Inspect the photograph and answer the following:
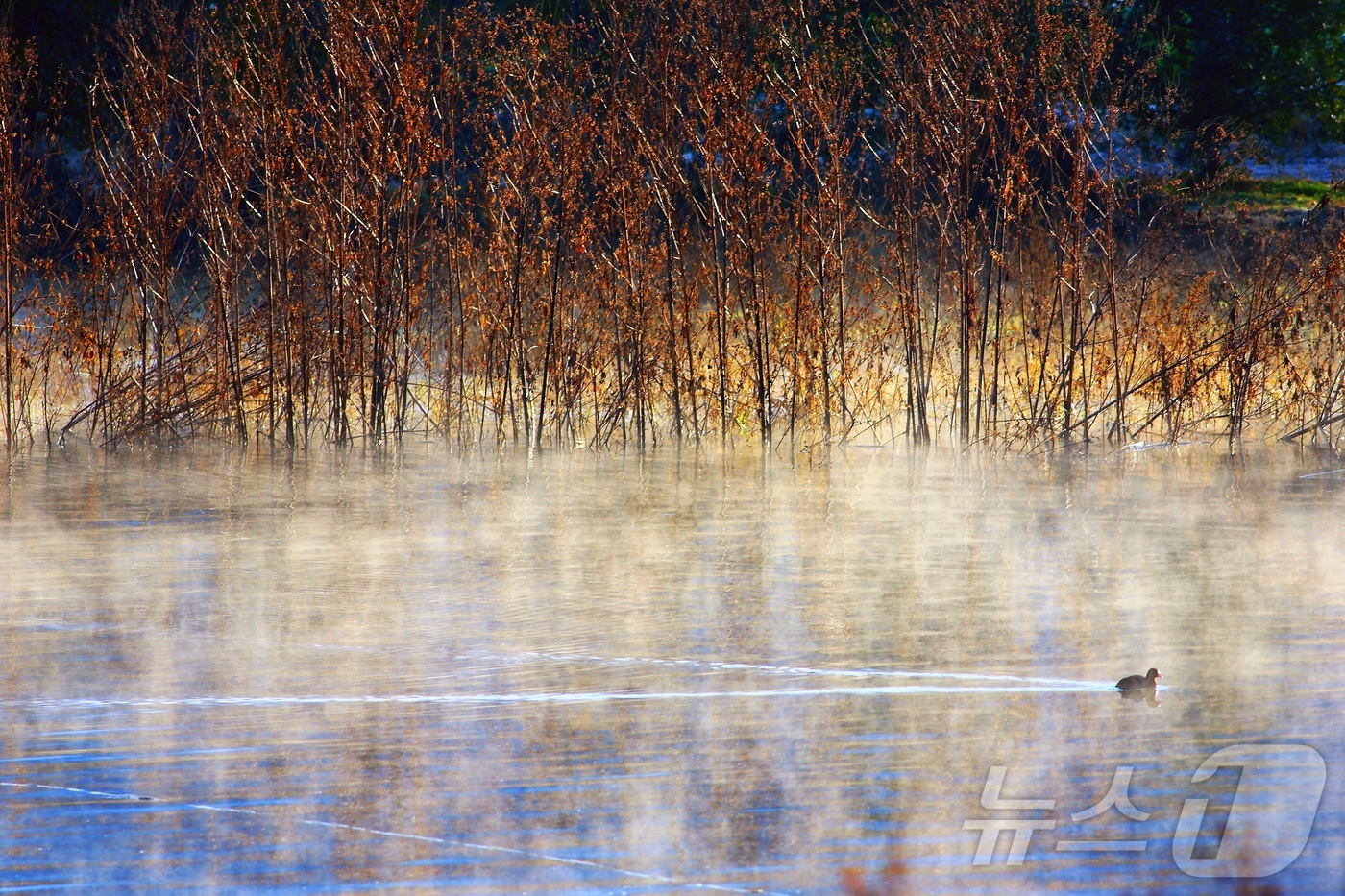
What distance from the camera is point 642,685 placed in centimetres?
371

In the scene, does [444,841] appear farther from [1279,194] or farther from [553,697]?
[1279,194]

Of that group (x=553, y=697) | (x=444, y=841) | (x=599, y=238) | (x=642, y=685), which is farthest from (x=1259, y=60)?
(x=444, y=841)

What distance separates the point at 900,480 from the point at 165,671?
13.9 feet

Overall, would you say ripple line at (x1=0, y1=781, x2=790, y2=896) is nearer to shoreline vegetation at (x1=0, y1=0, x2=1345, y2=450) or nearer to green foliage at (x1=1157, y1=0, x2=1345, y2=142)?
shoreline vegetation at (x1=0, y1=0, x2=1345, y2=450)

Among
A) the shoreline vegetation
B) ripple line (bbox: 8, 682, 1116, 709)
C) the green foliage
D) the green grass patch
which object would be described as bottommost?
ripple line (bbox: 8, 682, 1116, 709)

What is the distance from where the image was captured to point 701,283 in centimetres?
908

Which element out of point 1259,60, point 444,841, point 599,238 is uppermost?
point 1259,60

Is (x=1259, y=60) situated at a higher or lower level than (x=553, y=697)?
Result: higher

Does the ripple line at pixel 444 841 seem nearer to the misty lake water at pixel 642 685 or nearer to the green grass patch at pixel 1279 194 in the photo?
the misty lake water at pixel 642 685

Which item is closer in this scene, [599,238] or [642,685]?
[642,685]

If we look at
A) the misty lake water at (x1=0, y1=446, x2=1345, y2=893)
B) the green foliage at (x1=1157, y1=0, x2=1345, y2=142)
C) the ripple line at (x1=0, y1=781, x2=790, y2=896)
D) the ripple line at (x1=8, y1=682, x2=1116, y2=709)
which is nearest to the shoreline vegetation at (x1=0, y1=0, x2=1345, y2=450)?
the misty lake water at (x1=0, y1=446, x2=1345, y2=893)

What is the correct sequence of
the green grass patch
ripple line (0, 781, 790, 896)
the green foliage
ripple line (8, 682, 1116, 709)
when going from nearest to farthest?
ripple line (0, 781, 790, 896) < ripple line (8, 682, 1116, 709) < the green foliage < the green grass patch

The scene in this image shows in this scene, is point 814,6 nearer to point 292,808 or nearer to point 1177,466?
point 1177,466

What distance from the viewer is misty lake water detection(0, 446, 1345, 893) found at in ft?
8.77
